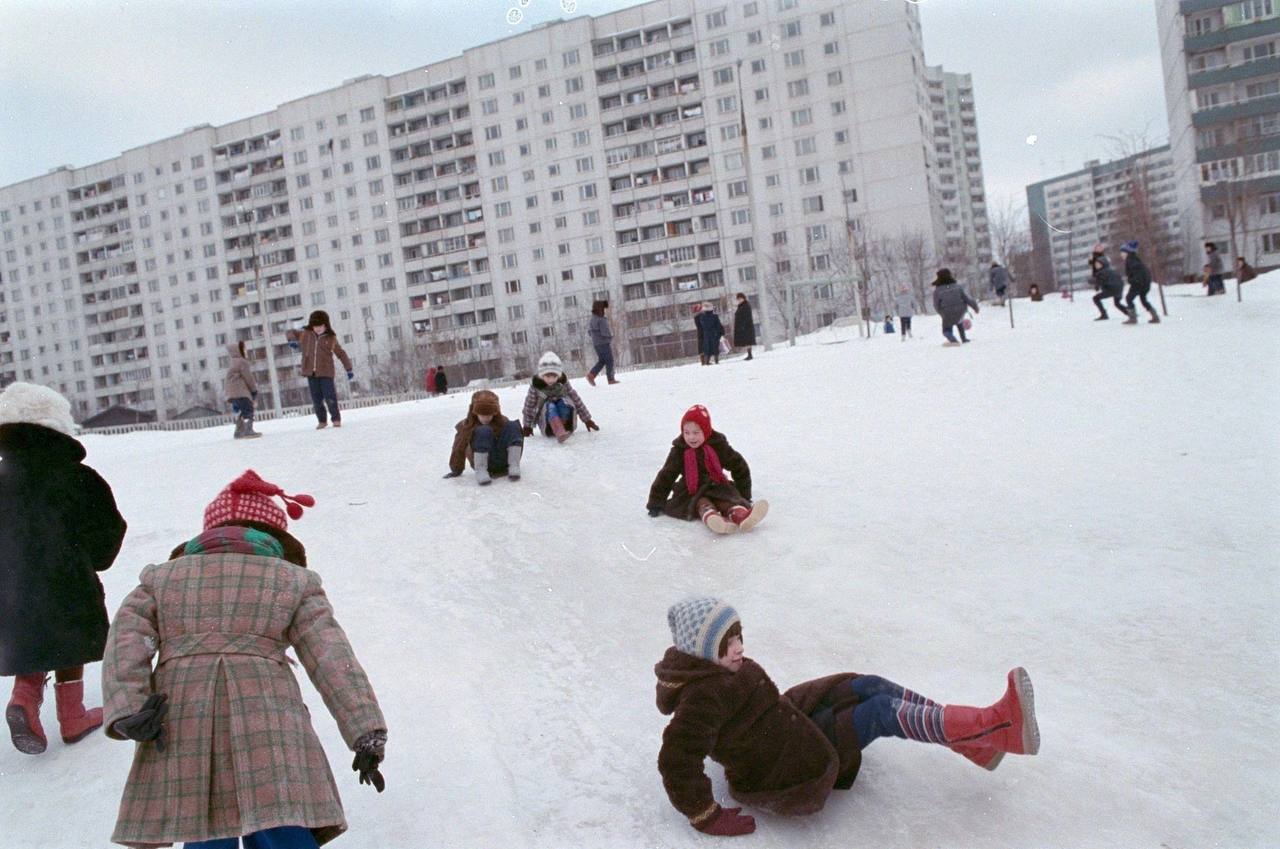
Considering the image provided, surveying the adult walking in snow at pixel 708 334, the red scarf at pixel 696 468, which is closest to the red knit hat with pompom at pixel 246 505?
the red scarf at pixel 696 468

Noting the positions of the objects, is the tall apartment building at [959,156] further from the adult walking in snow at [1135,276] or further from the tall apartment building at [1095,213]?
the adult walking in snow at [1135,276]

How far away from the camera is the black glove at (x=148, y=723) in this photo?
2879 mm

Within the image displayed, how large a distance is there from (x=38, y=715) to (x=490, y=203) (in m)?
79.0

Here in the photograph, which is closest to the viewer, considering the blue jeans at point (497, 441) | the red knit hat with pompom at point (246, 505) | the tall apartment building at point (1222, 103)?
the red knit hat with pompom at point (246, 505)

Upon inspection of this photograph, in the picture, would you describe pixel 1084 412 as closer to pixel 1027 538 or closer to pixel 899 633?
pixel 1027 538

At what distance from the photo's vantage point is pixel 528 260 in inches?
3123

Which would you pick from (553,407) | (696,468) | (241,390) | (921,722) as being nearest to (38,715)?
(921,722)

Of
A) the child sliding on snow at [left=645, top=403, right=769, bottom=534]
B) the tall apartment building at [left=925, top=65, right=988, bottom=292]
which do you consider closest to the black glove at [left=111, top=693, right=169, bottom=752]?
the child sliding on snow at [left=645, top=403, right=769, bottom=534]

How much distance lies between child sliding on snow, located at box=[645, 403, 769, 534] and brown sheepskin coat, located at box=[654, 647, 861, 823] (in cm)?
433

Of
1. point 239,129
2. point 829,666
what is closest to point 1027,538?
point 829,666

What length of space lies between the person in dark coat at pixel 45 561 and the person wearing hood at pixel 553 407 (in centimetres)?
720

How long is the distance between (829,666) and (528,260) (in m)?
76.1

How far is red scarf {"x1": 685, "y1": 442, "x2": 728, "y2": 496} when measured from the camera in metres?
8.55

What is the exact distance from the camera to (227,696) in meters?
3.03
